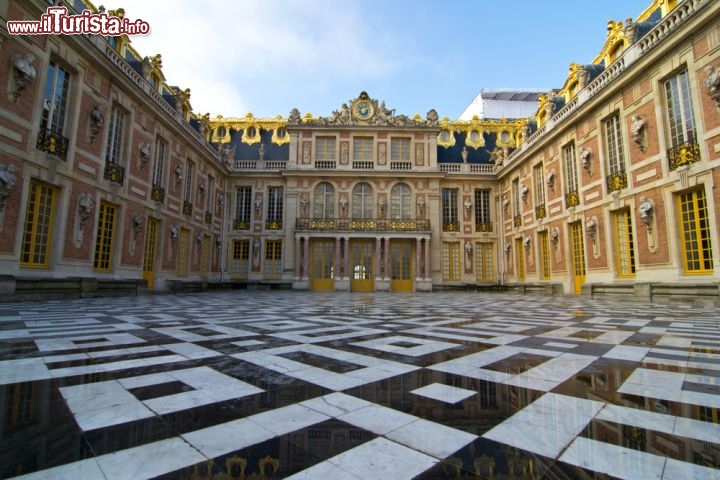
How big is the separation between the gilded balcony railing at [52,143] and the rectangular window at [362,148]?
17394 millimetres

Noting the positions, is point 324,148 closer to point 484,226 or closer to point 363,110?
point 363,110

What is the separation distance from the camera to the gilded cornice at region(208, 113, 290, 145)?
28.2m

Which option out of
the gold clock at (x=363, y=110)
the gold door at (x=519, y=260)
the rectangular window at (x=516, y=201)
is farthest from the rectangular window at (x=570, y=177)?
the gold clock at (x=363, y=110)

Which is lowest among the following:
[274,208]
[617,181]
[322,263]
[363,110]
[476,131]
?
[322,263]

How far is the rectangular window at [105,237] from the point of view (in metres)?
13.1

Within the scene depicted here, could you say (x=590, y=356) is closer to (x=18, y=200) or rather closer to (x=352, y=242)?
(x=18, y=200)

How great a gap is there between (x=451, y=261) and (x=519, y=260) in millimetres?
4534

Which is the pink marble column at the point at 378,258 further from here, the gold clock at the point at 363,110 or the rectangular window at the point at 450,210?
the gold clock at the point at 363,110

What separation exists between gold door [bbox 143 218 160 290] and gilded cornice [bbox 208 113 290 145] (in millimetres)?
13273

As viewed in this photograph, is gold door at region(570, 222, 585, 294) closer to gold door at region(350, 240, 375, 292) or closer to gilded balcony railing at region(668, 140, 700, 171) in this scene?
gilded balcony railing at region(668, 140, 700, 171)

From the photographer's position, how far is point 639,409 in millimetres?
2078

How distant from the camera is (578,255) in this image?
16484mm

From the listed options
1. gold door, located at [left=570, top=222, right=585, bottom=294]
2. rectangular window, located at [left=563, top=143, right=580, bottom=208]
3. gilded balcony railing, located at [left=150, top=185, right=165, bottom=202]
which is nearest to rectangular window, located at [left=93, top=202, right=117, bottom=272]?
gilded balcony railing, located at [left=150, top=185, right=165, bottom=202]

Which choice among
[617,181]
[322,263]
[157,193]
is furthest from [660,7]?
[157,193]
